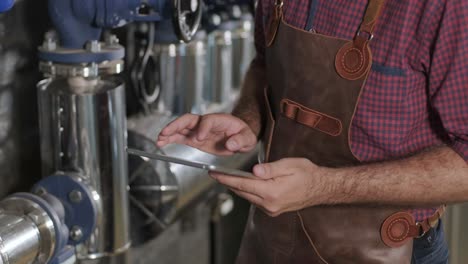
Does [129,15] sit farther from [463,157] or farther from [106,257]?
[463,157]

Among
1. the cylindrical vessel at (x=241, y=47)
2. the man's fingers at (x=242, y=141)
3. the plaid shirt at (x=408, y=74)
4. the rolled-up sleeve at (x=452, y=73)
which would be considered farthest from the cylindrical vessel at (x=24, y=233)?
the cylindrical vessel at (x=241, y=47)

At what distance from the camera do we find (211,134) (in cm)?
133

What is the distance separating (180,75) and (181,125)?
0.62m

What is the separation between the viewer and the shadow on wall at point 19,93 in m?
1.45

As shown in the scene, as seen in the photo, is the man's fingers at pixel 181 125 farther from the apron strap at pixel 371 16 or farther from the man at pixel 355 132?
the apron strap at pixel 371 16

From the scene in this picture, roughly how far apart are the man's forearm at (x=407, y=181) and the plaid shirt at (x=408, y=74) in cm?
4

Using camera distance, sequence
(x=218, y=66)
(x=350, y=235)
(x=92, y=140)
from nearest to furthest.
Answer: (x=350, y=235), (x=92, y=140), (x=218, y=66)

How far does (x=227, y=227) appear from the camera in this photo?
2643 millimetres

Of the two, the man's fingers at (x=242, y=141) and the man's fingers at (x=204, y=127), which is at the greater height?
Answer: the man's fingers at (x=204, y=127)

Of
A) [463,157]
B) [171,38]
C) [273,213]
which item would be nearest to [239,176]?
[273,213]

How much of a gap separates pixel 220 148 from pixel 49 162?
35 centimetres

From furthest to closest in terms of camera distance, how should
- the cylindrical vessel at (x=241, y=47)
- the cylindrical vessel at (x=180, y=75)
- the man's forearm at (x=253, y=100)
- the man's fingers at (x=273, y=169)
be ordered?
the cylindrical vessel at (x=241, y=47)
the cylindrical vessel at (x=180, y=75)
the man's forearm at (x=253, y=100)
the man's fingers at (x=273, y=169)

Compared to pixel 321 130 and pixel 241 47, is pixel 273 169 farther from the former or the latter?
pixel 241 47

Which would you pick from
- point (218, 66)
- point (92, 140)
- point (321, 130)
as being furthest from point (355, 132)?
point (218, 66)
